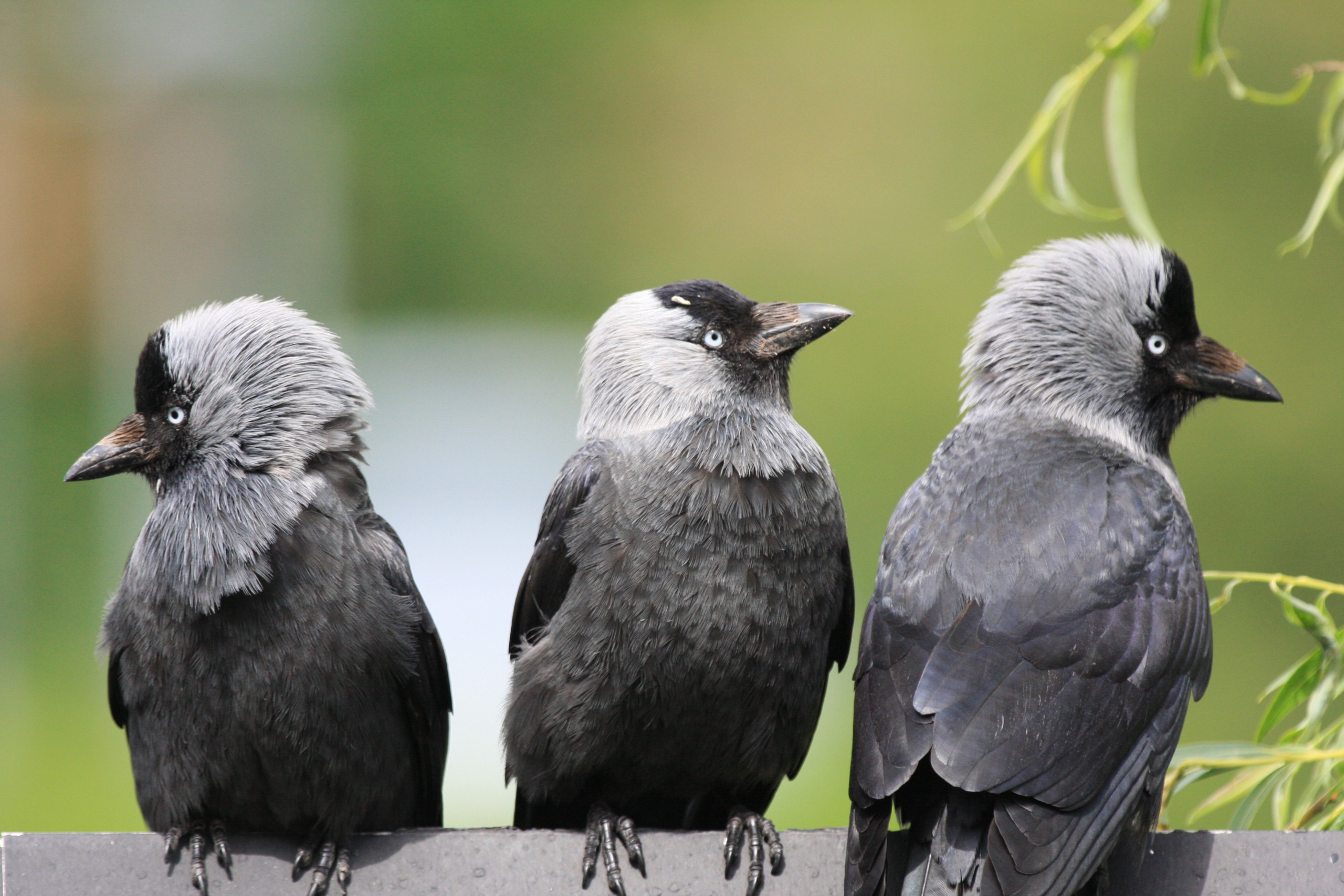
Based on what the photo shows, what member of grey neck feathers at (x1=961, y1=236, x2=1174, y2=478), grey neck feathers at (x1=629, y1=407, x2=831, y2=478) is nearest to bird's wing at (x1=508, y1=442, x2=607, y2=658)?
grey neck feathers at (x1=629, y1=407, x2=831, y2=478)

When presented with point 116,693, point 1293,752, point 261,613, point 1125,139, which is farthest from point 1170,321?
point 116,693

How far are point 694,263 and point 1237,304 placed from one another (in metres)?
2.39

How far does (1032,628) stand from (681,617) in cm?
81

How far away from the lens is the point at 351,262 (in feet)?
23.4

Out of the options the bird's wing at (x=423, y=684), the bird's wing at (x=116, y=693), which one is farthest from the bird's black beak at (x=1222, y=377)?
the bird's wing at (x=116, y=693)

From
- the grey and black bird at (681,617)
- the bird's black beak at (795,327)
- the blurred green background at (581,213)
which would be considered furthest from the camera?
the blurred green background at (581,213)

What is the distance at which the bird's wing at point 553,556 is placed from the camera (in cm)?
353

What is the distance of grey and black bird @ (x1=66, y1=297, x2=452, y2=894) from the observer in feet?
10.5

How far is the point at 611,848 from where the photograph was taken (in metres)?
3.01

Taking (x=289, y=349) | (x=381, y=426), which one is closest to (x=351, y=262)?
(x=381, y=426)

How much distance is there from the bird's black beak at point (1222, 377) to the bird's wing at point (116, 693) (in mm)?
2624

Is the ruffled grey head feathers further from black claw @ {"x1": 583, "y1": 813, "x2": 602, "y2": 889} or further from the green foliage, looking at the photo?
the green foliage

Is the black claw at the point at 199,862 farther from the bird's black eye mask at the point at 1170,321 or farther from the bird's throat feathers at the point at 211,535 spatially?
the bird's black eye mask at the point at 1170,321

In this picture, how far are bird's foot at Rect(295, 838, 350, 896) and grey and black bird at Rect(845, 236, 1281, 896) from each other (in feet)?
3.48
